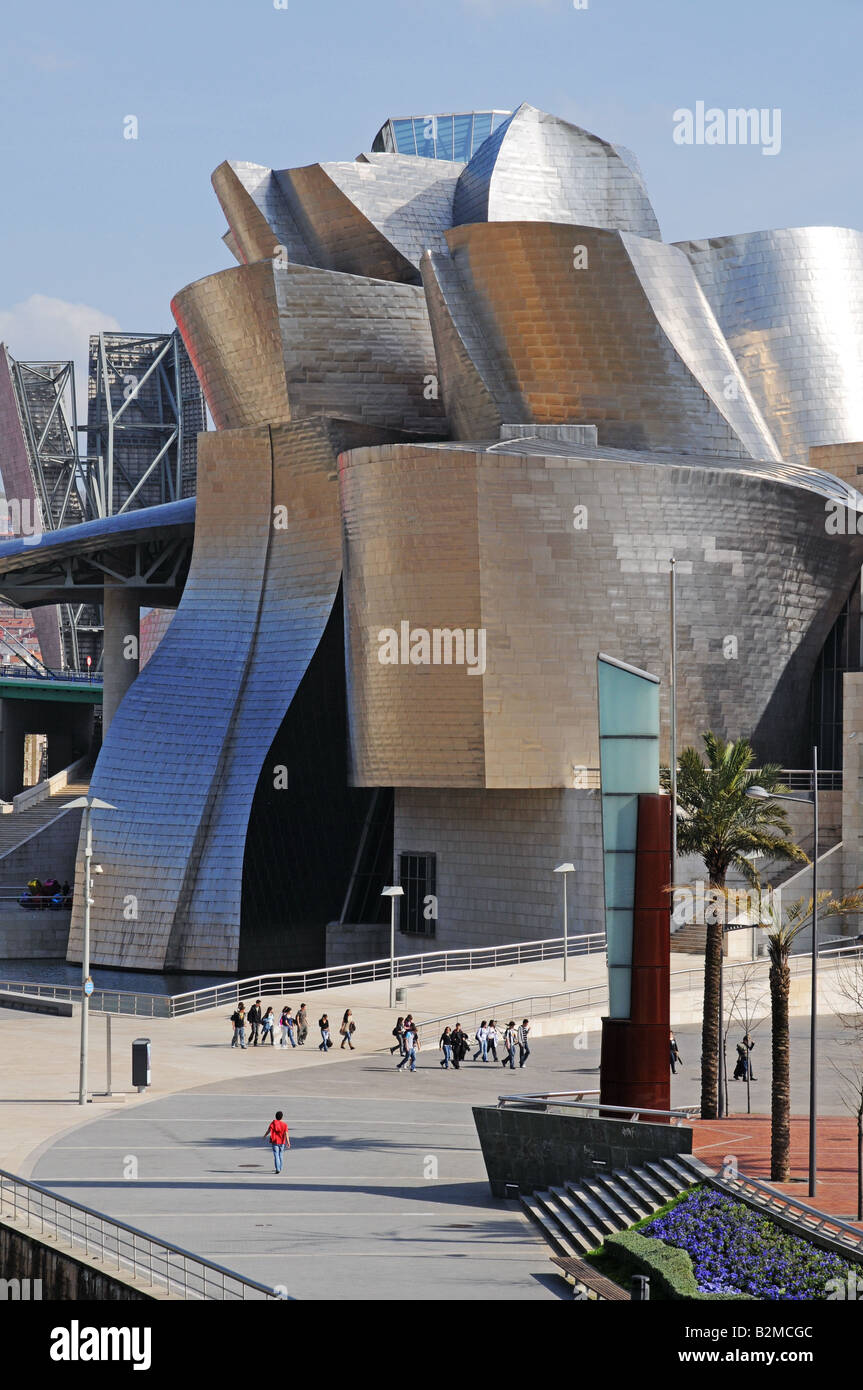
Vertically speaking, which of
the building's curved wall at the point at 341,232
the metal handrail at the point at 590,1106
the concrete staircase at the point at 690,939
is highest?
the building's curved wall at the point at 341,232

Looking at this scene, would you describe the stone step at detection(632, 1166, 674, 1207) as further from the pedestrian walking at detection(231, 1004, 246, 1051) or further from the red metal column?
the pedestrian walking at detection(231, 1004, 246, 1051)

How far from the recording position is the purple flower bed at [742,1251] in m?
15.5

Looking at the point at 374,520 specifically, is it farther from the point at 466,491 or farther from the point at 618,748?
the point at 618,748

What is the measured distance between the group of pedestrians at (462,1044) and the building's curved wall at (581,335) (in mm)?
20433

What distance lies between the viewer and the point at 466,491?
42.8 metres

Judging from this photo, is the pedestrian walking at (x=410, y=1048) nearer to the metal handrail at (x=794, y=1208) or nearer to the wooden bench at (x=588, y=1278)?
the metal handrail at (x=794, y=1208)

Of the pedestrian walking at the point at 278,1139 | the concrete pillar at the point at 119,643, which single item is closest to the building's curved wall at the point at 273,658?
the concrete pillar at the point at 119,643

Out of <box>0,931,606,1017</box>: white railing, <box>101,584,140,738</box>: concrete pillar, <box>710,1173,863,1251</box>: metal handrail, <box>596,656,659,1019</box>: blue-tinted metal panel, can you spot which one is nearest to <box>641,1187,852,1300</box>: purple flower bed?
<box>710,1173,863,1251</box>: metal handrail

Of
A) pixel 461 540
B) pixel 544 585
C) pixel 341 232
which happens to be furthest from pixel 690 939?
pixel 341 232

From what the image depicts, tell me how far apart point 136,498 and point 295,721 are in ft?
178

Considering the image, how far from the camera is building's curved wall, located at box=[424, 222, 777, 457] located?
45781mm

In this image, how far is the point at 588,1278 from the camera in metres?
16.6

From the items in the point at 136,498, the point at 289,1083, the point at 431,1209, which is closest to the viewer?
the point at 431,1209
